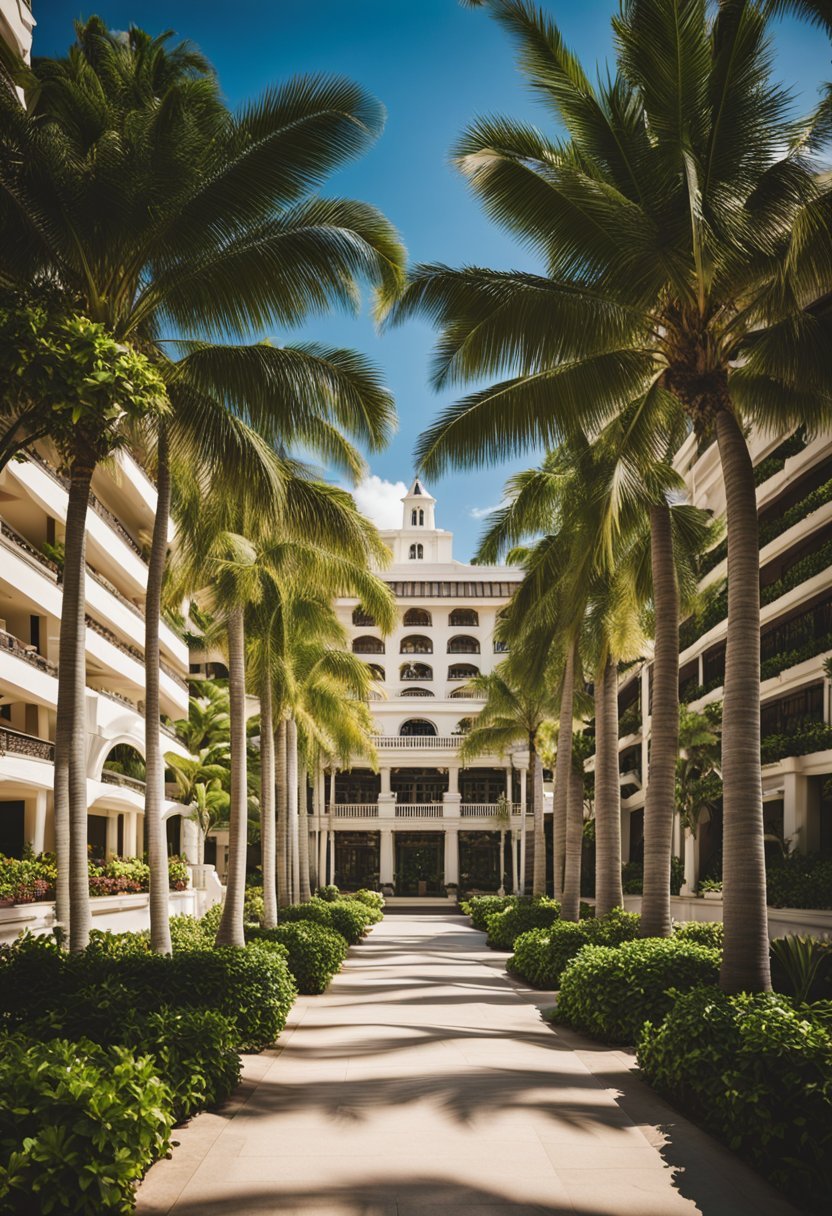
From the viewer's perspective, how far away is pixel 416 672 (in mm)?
81250

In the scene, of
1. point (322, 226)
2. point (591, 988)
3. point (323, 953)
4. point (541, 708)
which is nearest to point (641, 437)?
point (322, 226)

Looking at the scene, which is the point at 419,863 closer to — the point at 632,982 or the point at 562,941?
the point at 562,941

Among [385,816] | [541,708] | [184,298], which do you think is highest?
[184,298]

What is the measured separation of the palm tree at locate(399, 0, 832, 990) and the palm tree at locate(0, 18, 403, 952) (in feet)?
4.74

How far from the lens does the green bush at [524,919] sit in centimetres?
2812

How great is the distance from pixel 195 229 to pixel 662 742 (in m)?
9.42

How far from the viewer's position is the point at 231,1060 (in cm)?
1073

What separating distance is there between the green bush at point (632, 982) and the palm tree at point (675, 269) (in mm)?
2071

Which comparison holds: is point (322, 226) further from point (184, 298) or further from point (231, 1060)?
point (231, 1060)

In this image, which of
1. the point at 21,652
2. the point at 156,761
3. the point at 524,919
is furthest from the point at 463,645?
the point at 156,761

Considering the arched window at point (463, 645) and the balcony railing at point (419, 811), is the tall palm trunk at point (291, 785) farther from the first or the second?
the arched window at point (463, 645)

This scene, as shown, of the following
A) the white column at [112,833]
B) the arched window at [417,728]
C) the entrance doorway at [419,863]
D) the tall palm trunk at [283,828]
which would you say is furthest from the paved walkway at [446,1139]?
the arched window at [417,728]

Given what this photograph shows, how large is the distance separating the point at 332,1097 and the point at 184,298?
959 cm

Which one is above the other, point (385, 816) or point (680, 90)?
point (680, 90)
